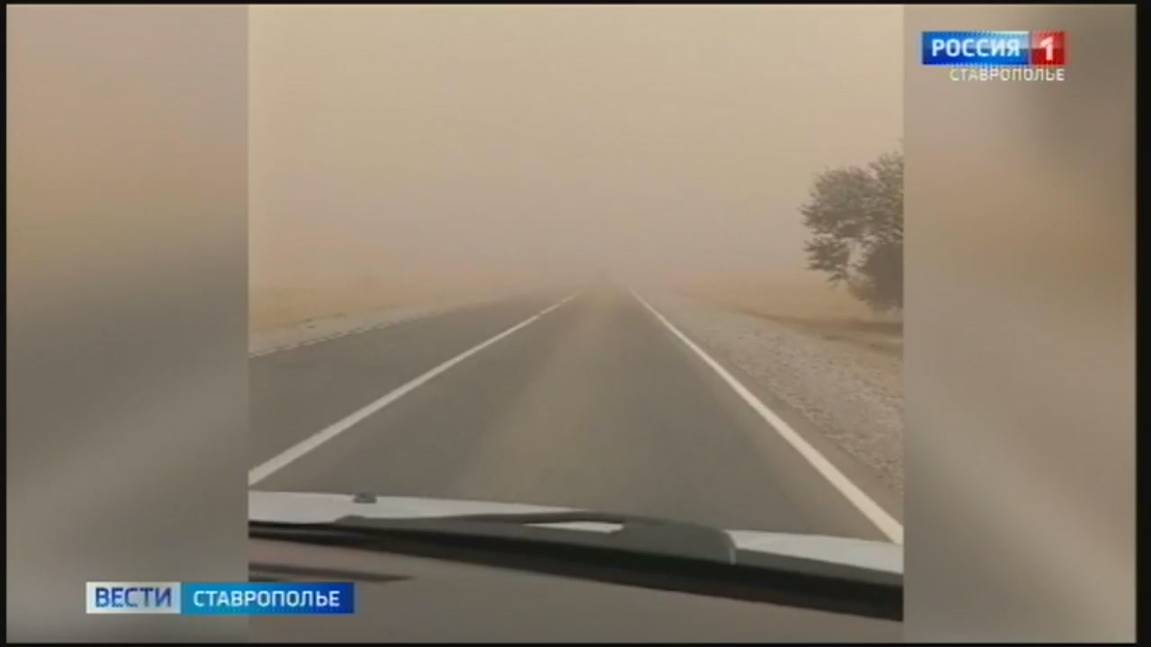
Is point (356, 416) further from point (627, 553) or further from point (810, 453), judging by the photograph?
point (810, 453)

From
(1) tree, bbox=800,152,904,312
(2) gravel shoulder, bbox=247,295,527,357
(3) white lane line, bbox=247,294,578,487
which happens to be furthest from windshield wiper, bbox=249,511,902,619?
(1) tree, bbox=800,152,904,312

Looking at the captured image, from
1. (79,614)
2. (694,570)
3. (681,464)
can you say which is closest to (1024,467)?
(694,570)

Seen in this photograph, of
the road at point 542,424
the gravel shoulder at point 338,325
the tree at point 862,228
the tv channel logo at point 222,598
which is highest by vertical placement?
the tree at point 862,228

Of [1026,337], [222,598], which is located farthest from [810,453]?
[222,598]

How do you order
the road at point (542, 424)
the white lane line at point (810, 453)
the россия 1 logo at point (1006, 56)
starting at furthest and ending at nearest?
1. the road at point (542, 424)
2. the white lane line at point (810, 453)
3. the россия 1 logo at point (1006, 56)

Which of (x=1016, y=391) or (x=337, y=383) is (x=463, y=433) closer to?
(x=337, y=383)

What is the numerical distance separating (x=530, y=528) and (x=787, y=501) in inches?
49.5

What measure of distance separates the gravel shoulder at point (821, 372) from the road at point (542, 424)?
0.69ft

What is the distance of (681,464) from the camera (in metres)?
4.75

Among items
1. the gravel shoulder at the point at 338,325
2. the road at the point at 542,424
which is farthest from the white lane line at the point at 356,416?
the gravel shoulder at the point at 338,325

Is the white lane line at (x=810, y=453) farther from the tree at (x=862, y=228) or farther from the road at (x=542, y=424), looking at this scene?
the tree at (x=862, y=228)

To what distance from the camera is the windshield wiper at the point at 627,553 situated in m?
3.23

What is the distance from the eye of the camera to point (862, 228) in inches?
143

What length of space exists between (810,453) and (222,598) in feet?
10.2
